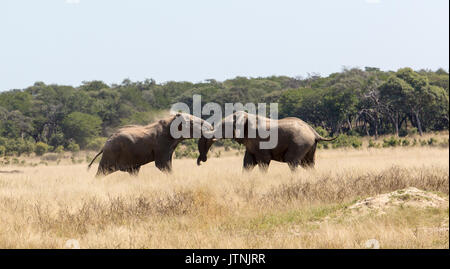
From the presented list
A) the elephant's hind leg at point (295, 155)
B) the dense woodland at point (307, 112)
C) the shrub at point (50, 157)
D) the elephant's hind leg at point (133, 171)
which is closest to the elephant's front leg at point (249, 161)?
the elephant's hind leg at point (295, 155)

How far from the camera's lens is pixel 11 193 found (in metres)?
10.6

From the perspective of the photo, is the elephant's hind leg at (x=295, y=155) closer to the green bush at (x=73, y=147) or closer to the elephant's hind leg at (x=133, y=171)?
the elephant's hind leg at (x=133, y=171)

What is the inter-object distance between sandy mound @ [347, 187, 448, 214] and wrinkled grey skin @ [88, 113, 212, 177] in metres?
5.67

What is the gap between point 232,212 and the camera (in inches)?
357

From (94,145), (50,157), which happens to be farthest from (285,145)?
(94,145)

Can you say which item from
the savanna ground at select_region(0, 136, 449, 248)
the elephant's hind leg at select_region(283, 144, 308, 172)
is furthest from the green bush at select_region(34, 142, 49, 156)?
the elephant's hind leg at select_region(283, 144, 308, 172)

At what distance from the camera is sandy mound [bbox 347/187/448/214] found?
8766 millimetres

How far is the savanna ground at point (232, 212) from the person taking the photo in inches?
283

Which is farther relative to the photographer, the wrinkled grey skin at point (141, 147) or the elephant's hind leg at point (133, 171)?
the elephant's hind leg at point (133, 171)

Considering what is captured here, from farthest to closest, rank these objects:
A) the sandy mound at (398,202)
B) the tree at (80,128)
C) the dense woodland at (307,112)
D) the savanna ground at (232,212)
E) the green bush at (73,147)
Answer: the tree at (80,128) < the dense woodland at (307,112) < the green bush at (73,147) < the sandy mound at (398,202) < the savanna ground at (232,212)

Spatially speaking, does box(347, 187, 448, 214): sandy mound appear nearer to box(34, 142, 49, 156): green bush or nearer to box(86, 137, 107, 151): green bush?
box(34, 142, 49, 156): green bush

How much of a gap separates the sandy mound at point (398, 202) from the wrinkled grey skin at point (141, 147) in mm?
5674
